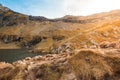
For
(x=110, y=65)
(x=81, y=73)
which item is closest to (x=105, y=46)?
(x=110, y=65)

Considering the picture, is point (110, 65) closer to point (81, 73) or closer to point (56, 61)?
point (81, 73)

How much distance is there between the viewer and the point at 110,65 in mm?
17047

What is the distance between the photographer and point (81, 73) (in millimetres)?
16328

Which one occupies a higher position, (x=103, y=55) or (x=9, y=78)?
(x=103, y=55)

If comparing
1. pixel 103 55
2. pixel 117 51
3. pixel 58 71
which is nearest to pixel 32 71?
pixel 58 71

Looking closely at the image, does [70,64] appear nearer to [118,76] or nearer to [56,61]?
[56,61]

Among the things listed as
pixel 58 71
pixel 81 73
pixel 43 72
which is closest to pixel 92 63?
pixel 81 73

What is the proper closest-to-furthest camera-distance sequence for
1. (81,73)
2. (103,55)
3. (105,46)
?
1. (81,73)
2. (103,55)
3. (105,46)

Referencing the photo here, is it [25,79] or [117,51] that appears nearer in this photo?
[25,79]

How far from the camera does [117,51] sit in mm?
18469

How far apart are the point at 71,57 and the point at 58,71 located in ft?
4.39

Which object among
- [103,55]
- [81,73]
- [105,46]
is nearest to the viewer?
[81,73]

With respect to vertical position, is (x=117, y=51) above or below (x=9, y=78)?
above

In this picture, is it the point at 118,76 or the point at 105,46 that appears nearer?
the point at 118,76
